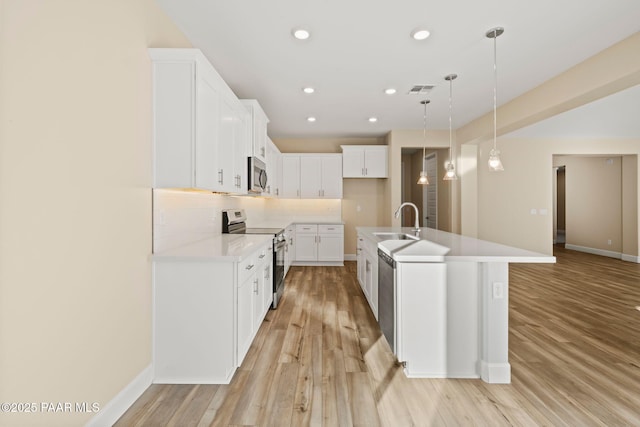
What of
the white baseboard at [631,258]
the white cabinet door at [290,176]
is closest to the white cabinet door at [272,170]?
the white cabinet door at [290,176]

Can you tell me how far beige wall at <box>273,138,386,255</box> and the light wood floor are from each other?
11.1 feet

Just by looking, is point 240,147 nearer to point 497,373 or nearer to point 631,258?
point 497,373

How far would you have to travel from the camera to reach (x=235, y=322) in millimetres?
2102

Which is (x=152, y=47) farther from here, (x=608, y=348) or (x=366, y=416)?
(x=608, y=348)

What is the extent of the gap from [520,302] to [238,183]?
3.72 meters

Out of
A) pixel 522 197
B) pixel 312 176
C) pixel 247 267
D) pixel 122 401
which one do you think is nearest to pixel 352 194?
pixel 312 176

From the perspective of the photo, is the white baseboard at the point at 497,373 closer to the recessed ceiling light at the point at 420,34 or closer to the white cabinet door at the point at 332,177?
the recessed ceiling light at the point at 420,34

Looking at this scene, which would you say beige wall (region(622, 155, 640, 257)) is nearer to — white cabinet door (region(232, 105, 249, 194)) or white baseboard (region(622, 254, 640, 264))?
white baseboard (region(622, 254, 640, 264))

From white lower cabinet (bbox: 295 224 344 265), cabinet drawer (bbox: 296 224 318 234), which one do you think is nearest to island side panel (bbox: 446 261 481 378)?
white lower cabinet (bbox: 295 224 344 265)

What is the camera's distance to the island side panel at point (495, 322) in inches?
82.2

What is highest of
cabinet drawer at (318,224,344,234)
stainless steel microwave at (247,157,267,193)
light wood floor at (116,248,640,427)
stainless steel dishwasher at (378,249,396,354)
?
stainless steel microwave at (247,157,267,193)

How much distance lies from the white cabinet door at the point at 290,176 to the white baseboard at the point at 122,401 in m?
4.51

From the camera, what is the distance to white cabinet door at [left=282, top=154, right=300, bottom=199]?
6293mm

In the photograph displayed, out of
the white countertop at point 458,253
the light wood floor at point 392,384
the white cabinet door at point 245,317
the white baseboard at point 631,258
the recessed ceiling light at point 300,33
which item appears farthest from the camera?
the white baseboard at point 631,258
